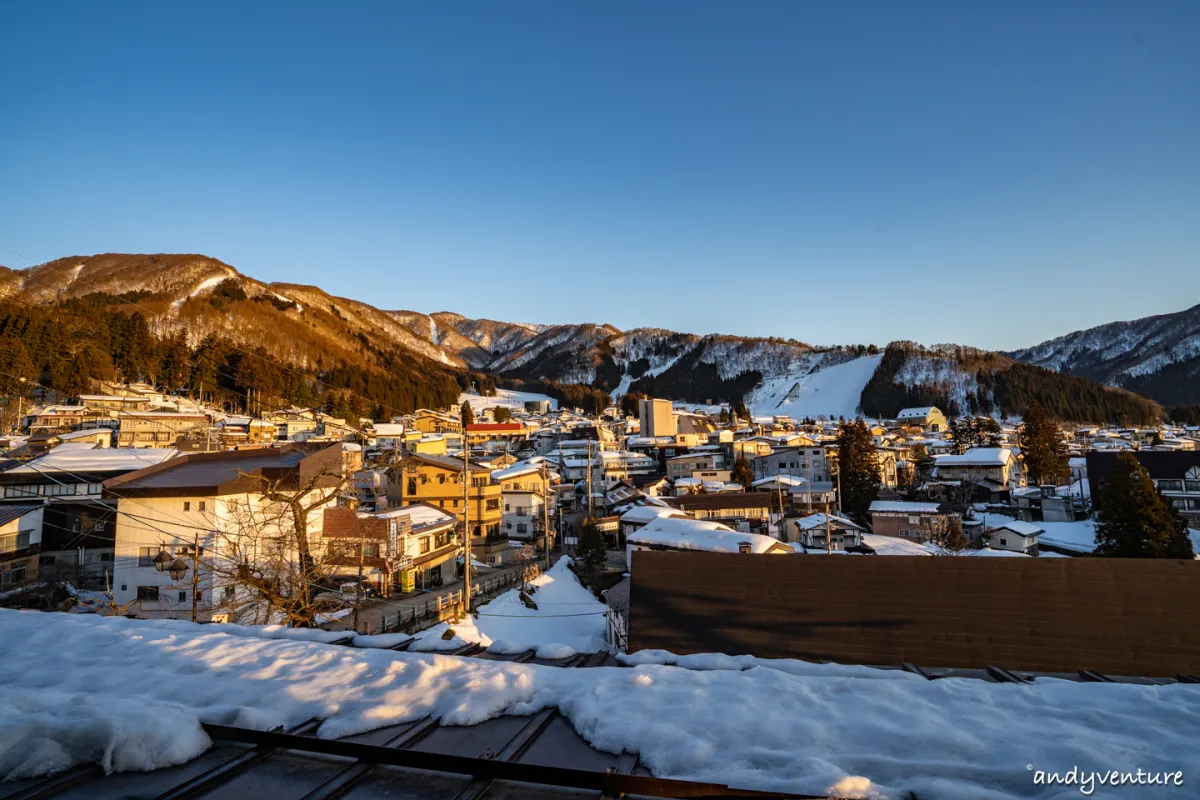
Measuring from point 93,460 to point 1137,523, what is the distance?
38275 mm

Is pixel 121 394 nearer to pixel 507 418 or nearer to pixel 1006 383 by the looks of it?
pixel 507 418

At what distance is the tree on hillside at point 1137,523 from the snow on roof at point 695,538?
37.9ft

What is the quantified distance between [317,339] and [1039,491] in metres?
86.8

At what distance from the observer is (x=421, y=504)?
22.8m

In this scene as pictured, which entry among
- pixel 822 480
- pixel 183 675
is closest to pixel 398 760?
pixel 183 675

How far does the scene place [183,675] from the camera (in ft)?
9.20

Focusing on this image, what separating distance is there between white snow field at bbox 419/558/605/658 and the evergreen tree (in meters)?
1.43

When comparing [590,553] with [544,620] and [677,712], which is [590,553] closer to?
[544,620]

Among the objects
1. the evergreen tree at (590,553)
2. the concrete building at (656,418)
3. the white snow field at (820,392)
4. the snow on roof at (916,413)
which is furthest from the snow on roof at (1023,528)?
the white snow field at (820,392)

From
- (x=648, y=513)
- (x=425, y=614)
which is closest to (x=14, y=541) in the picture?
(x=425, y=614)

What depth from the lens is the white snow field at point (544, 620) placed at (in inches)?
497

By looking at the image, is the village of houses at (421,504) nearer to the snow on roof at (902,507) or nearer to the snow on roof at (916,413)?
the snow on roof at (902,507)

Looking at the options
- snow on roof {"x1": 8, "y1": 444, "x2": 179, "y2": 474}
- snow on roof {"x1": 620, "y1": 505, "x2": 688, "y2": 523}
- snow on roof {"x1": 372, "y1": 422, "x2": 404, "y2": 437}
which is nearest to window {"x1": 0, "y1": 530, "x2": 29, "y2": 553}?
snow on roof {"x1": 8, "y1": 444, "x2": 179, "y2": 474}

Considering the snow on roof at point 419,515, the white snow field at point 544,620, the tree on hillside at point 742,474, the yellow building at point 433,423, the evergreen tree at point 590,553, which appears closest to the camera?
the white snow field at point 544,620
